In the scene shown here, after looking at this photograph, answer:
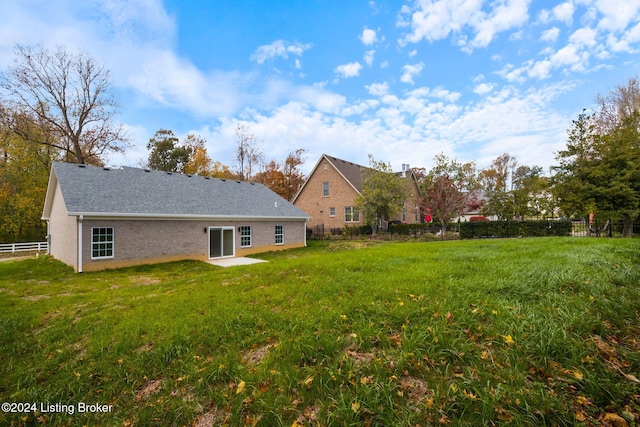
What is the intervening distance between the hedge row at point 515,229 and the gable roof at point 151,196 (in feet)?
41.2

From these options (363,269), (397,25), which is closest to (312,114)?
(397,25)

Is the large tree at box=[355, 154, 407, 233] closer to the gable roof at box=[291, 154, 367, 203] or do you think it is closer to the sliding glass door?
the gable roof at box=[291, 154, 367, 203]

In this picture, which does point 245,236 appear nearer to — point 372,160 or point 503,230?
point 372,160

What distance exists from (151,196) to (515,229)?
A: 74.9ft

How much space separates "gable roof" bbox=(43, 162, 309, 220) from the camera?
12820 millimetres

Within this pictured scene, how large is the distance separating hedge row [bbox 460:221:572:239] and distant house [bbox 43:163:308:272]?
1287 centimetres

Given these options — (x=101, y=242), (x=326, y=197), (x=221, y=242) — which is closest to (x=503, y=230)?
(x=326, y=197)

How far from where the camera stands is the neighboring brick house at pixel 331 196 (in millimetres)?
27578

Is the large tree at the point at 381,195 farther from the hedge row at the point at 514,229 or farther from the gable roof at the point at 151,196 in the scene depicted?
the gable roof at the point at 151,196

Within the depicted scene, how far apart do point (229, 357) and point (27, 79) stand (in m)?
29.4

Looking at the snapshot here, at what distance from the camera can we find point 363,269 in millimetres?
7016

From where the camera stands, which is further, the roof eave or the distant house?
the distant house

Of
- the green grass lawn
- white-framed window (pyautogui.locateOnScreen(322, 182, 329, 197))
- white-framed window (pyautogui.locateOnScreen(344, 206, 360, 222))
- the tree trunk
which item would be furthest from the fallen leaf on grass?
white-framed window (pyautogui.locateOnScreen(322, 182, 329, 197))

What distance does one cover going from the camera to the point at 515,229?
19250 mm
